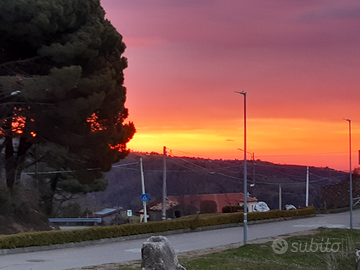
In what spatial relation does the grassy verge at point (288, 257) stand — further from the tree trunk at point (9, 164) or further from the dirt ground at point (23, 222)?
the tree trunk at point (9, 164)

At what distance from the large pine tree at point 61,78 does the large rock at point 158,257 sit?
15304mm

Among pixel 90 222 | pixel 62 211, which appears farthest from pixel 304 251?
pixel 62 211

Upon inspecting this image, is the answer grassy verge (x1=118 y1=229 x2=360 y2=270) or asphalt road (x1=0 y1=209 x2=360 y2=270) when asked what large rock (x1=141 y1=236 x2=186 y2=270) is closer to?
grassy verge (x1=118 y1=229 x2=360 y2=270)

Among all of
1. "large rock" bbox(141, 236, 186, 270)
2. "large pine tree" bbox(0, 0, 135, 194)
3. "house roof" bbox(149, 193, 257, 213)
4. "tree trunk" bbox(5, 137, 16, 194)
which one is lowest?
"house roof" bbox(149, 193, 257, 213)

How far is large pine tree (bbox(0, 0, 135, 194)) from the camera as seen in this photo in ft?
83.5

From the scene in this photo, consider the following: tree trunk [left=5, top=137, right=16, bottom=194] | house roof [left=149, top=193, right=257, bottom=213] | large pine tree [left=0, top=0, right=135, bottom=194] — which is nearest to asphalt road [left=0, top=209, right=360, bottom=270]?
large pine tree [left=0, top=0, right=135, bottom=194]

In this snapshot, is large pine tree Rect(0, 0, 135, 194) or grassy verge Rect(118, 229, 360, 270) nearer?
grassy verge Rect(118, 229, 360, 270)

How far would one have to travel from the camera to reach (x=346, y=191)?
80312 mm

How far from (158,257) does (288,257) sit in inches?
493

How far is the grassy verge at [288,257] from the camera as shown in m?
16.8

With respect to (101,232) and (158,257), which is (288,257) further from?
(158,257)

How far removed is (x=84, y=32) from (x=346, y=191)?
6363 cm

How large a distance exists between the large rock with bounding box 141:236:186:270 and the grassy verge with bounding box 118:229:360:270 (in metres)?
5.19

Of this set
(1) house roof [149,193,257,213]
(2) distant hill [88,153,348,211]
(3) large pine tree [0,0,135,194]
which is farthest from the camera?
(2) distant hill [88,153,348,211]
